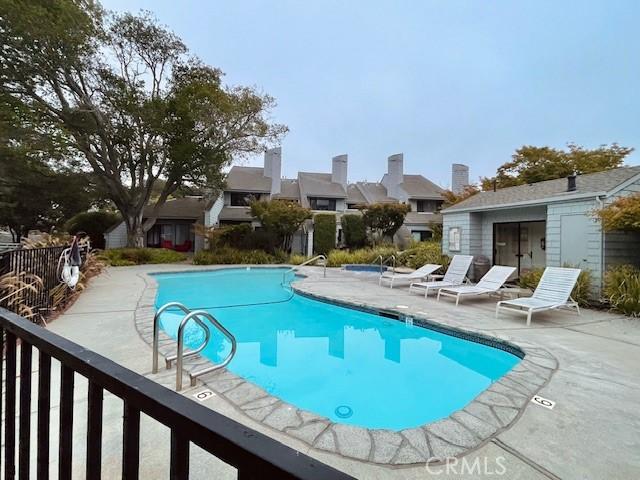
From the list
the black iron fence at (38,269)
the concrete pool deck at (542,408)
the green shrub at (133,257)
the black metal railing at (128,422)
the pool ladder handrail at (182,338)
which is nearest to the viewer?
the black metal railing at (128,422)

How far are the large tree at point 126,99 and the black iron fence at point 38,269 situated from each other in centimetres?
1144

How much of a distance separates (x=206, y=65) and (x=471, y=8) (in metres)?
14.0

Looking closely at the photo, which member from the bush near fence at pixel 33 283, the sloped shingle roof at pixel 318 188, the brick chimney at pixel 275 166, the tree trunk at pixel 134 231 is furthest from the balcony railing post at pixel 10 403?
the brick chimney at pixel 275 166

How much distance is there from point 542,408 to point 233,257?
54.8ft

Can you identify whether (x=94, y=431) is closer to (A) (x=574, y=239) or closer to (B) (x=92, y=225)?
(A) (x=574, y=239)

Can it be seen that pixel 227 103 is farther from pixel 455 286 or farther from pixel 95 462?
pixel 95 462

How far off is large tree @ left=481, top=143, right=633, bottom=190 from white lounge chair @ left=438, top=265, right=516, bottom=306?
13.0 meters

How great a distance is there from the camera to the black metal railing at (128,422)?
25.2 inches

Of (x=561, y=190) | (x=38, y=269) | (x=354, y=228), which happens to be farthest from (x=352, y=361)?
(x=354, y=228)

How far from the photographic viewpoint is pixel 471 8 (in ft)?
35.3

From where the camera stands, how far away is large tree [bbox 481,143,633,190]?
20484mm

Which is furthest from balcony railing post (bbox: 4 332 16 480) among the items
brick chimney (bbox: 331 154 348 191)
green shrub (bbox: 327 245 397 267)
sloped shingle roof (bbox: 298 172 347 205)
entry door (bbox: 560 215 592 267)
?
brick chimney (bbox: 331 154 348 191)

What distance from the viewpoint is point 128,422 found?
86cm

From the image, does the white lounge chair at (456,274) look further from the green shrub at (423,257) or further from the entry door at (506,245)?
the entry door at (506,245)
